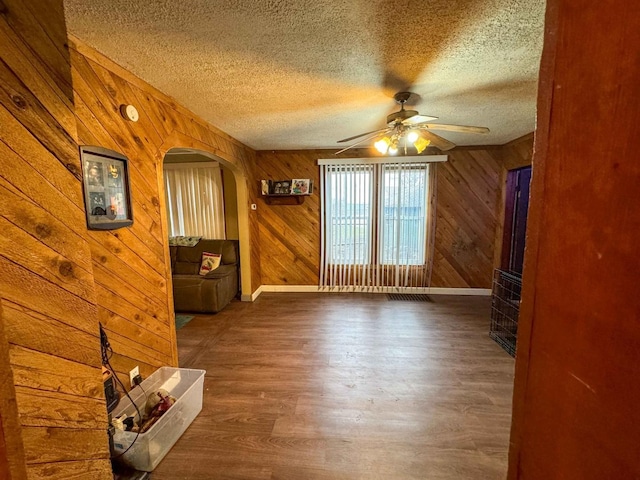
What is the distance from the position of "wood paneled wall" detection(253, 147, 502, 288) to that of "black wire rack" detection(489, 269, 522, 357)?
3.96 feet

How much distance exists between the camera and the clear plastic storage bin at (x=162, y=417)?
1.54 meters

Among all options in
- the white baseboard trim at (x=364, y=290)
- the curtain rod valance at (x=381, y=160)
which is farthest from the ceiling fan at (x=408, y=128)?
the white baseboard trim at (x=364, y=290)

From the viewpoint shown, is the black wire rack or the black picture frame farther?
the black wire rack

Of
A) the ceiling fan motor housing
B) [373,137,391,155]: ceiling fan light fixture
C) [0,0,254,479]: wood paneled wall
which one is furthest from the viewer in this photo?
[373,137,391,155]: ceiling fan light fixture

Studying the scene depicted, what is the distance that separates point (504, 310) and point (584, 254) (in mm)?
3447

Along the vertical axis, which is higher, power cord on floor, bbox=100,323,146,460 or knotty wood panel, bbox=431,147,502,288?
knotty wood panel, bbox=431,147,502,288

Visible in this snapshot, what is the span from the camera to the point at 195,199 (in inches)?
189

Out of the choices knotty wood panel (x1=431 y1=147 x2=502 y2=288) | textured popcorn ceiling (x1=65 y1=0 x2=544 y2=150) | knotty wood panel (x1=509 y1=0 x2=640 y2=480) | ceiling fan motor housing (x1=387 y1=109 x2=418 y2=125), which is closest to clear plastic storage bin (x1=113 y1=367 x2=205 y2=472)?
knotty wood panel (x1=509 y1=0 x2=640 y2=480)

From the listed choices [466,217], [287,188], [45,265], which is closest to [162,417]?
[45,265]

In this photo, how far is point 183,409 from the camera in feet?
5.97

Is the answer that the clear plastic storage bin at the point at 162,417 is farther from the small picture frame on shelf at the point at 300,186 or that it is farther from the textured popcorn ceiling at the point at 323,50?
the small picture frame on shelf at the point at 300,186

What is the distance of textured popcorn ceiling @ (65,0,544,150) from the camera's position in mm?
1296

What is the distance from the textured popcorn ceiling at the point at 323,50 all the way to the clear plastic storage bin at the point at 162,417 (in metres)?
2.17

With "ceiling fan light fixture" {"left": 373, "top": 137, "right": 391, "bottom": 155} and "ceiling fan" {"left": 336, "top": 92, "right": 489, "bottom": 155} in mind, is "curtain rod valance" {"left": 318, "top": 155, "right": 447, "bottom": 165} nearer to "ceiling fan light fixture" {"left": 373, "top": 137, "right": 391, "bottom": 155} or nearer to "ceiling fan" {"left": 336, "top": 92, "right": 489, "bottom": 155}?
"ceiling fan" {"left": 336, "top": 92, "right": 489, "bottom": 155}
